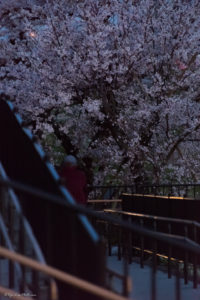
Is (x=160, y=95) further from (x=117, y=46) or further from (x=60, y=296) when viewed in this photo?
(x=60, y=296)

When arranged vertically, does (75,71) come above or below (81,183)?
above

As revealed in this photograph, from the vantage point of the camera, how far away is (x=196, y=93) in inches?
675

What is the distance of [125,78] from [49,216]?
12.2m

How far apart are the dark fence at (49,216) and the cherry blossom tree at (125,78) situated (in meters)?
8.78

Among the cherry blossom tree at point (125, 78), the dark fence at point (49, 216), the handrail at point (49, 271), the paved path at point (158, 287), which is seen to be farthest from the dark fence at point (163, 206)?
the handrail at point (49, 271)

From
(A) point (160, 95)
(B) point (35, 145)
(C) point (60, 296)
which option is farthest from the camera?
(A) point (160, 95)

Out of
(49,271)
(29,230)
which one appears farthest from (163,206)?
(49,271)

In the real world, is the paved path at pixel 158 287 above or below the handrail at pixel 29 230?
below

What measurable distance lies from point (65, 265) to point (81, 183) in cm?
339

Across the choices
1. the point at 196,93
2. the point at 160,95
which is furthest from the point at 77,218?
the point at 196,93

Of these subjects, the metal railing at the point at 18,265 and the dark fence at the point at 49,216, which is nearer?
the dark fence at the point at 49,216

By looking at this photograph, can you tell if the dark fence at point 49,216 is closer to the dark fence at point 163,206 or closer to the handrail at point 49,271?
the handrail at point 49,271

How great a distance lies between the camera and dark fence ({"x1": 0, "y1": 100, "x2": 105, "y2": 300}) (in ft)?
14.9

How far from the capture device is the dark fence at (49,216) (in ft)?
14.9
